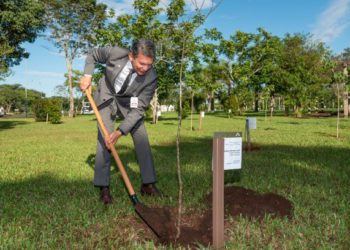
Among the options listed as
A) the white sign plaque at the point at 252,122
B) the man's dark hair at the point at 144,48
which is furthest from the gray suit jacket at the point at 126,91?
the white sign plaque at the point at 252,122

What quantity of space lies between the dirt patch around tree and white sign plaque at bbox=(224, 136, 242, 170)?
0.76 m

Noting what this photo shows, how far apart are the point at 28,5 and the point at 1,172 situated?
56.2 feet

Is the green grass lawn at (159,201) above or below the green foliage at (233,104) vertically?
below

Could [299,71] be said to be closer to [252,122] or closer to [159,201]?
[252,122]

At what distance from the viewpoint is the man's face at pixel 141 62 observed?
12.7ft

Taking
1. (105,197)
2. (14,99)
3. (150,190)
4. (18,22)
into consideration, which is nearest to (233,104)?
(18,22)

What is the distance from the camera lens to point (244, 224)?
11.9 ft

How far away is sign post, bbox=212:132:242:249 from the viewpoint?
265 centimetres

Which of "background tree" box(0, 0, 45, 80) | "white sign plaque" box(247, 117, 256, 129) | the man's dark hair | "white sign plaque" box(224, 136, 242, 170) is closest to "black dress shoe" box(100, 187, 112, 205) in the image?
the man's dark hair

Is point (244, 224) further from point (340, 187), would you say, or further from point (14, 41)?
point (14, 41)

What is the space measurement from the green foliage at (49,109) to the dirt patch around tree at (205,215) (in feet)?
89.6

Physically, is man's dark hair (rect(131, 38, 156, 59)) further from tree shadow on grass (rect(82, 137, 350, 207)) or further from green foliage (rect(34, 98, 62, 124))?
green foliage (rect(34, 98, 62, 124))

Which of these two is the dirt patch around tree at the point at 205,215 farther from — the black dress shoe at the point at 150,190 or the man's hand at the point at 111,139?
the man's hand at the point at 111,139

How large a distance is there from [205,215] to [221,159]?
4.14ft
